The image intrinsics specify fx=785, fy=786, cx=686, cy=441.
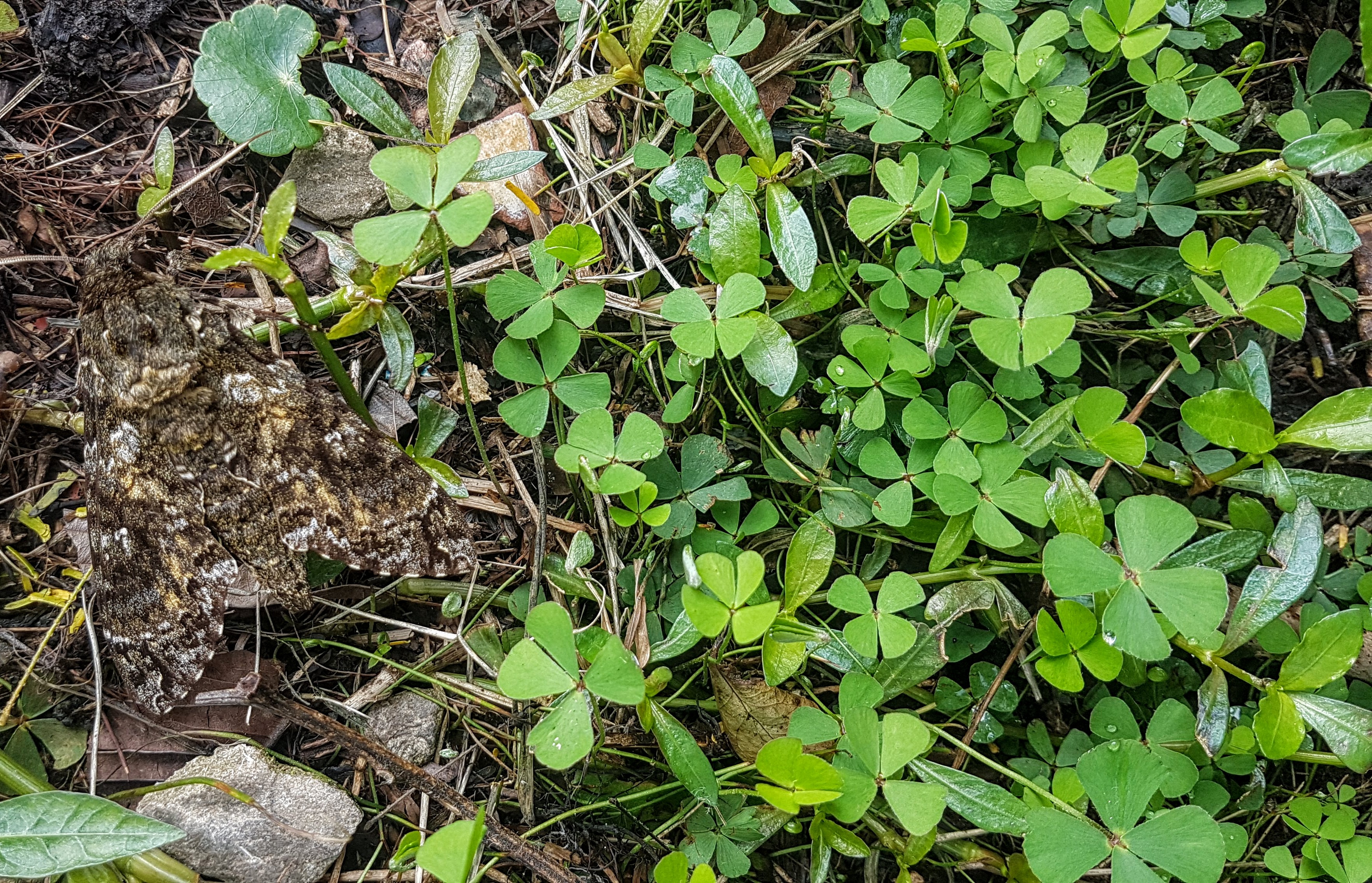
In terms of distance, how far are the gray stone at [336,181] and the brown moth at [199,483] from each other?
15.8 inches

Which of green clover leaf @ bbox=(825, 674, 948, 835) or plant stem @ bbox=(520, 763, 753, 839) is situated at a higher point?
green clover leaf @ bbox=(825, 674, 948, 835)

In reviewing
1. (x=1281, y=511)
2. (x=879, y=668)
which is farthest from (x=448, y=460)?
(x=1281, y=511)

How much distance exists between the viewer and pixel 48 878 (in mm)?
1532

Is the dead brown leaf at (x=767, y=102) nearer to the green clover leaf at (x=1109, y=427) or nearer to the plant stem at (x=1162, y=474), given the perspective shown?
the green clover leaf at (x=1109, y=427)

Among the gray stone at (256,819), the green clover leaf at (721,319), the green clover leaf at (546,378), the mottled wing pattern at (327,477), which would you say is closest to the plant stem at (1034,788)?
the green clover leaf at (721,319)

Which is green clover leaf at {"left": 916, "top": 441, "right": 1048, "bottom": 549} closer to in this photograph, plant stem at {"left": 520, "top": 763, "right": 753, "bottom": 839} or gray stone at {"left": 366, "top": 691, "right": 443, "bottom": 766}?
plant stem at {"left": 520, "top": 763, "right": 753, "bottom": 839}

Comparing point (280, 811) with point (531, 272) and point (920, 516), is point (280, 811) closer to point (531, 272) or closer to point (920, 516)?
point (531, 272)

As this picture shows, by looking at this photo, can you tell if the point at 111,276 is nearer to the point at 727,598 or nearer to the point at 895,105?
the point at 727,598

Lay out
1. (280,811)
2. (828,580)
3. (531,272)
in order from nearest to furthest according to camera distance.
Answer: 1. (280,811)
2. (828,580)
3. (531,272)

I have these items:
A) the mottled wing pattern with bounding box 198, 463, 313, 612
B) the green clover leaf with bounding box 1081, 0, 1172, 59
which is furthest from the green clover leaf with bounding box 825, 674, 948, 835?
the green clover leaf with bounding box 1081, 0, 1172, 59

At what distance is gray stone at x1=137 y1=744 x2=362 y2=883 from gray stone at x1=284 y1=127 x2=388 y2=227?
1251mm

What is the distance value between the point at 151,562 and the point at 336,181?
38.4 inches

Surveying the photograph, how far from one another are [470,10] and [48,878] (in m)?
2.16

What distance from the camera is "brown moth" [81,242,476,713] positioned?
1.58 m
